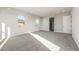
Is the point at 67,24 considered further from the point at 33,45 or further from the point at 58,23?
the point at 33,45

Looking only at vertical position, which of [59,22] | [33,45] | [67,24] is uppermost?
[59,22]

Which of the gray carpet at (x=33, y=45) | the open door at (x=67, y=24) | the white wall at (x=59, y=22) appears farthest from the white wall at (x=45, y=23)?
the gray carpet at (x=33, y=45)

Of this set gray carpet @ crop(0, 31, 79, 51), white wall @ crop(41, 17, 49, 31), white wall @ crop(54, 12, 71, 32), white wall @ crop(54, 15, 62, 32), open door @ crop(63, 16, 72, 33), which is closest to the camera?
gray carpet @ crop(0, 31, 79, 51)

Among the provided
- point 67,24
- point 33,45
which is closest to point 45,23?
point 67,24

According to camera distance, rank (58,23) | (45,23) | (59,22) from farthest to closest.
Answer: (45,23) → (58,23) → (59,22)

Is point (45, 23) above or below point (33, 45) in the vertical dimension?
above

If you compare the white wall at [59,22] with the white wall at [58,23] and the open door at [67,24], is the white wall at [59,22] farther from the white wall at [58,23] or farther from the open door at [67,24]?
the open door at [67,24]

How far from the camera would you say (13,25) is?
666 cm

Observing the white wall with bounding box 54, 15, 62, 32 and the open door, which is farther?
the white wall with bounding box 54, 15, 62, 32

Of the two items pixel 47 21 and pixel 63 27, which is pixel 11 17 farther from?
pixel 47 21

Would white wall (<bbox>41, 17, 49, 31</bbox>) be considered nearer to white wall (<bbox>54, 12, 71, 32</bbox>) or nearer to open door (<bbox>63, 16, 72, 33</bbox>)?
white wall (<bbox>54, 12, 71, 32</bbox>)

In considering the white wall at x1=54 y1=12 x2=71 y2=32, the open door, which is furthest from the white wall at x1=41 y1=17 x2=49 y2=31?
the open door
